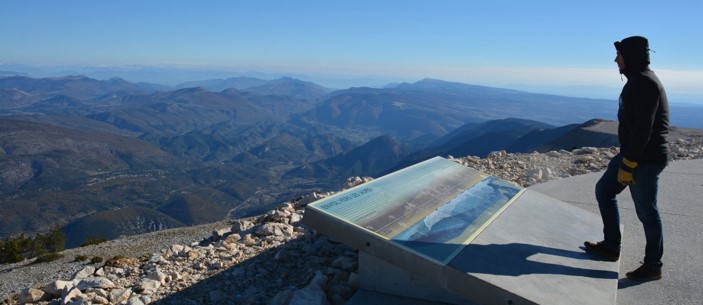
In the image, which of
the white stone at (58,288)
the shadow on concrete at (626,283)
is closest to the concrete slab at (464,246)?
the shadow on concrete at (626,283)

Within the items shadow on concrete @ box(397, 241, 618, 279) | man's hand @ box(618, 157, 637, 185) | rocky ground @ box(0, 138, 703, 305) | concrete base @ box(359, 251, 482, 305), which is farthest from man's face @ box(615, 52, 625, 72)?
rocky ground @ box(0, 138, 703, 305)

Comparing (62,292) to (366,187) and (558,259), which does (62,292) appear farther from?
(558,259)

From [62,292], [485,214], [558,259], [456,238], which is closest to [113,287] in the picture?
[62,292]

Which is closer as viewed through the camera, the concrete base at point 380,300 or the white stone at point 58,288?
the concrete base at point 380,300

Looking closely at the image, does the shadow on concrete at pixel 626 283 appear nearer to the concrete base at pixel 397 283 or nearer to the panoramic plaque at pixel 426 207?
the panoramic plaque at pixel 426 207

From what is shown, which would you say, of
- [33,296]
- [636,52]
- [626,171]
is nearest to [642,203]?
[626,171]
